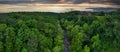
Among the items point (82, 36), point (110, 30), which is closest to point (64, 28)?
point (82, 36)

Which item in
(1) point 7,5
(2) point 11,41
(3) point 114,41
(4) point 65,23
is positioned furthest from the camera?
(1) point 7,5

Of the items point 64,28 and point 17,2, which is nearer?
point 64,28

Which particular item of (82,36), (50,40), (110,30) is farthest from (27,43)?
(110,30)

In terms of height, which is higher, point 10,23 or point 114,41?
point 10,23

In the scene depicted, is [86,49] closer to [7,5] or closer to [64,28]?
[64,28]

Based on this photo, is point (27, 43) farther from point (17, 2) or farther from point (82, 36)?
point (17, 2)

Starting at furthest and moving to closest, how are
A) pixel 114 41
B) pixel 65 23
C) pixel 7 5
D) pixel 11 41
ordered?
pixel 7 5 < pixel 65 23 < pixel 114 41 < pixel 11 41
